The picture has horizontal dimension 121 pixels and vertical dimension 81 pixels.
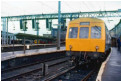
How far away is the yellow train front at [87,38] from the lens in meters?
11.4

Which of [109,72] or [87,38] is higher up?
[87,38]

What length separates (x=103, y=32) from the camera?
11695mm

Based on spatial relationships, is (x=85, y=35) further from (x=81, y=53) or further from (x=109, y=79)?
(x=109, y=79)

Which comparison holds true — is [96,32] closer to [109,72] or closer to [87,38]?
[87,38]

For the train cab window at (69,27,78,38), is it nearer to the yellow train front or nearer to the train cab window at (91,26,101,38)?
the yellow train front

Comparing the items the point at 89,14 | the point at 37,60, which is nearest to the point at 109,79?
the point at 37,60

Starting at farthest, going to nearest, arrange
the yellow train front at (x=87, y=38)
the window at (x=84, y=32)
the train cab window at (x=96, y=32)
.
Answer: the window at (x=84, y=32), the train cab window at (x=96, y=32), the yellow train front at (x=87, y=38)

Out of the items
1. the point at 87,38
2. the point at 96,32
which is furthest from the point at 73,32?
the point at 96,32

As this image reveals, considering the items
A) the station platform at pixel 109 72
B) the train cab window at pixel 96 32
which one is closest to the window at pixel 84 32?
the train cab window at pixel 96 32

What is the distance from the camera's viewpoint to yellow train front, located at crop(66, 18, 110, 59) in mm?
11383

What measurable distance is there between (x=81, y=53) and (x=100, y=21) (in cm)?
241

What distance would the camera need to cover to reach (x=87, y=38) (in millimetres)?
11703

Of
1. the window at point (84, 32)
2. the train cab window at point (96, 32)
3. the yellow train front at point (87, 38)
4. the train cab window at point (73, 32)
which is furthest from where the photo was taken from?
the train cab window at point (73, 32)

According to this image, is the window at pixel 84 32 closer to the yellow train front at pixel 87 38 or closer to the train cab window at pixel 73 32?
the yellow train front at pixel 87 38
